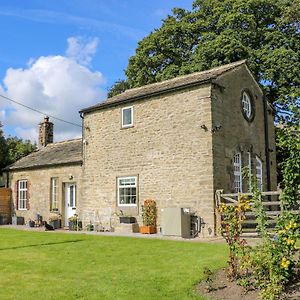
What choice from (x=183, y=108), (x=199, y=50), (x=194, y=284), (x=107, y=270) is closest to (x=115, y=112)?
(x=183, y=108)

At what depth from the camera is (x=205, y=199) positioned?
16.7 m

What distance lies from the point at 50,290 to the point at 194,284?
258 centimetres

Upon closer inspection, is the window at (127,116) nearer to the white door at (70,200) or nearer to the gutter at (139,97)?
the gutter at (139,97)

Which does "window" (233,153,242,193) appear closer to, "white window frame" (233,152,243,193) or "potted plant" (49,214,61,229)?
"white window frame" (233,152,243,193)

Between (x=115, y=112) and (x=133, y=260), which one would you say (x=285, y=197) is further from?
(x=115, y=112)

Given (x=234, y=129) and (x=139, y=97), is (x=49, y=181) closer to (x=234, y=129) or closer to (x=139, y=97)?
(x=139, y=97)

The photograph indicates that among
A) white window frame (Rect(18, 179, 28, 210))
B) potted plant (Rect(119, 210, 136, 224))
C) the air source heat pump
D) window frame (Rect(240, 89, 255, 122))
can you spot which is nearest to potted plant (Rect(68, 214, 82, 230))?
potted plant (Rect(119, 210, 136, 224))

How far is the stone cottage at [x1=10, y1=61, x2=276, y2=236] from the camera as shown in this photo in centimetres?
1722

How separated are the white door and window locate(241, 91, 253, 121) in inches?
378

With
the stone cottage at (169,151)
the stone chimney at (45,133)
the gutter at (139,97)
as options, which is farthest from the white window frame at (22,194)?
the gutter at (139,97)

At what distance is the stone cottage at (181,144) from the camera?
1717cm

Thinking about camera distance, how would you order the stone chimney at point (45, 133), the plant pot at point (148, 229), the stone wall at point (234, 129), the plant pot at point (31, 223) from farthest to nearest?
the stone chimney at point (45, 133) → the plant pot at point (31, 223) → the plant pot at point (148, 229) → the stone wall at point (234, 129)

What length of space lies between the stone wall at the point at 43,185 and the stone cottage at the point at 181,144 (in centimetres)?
103

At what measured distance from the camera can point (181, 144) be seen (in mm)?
17797
